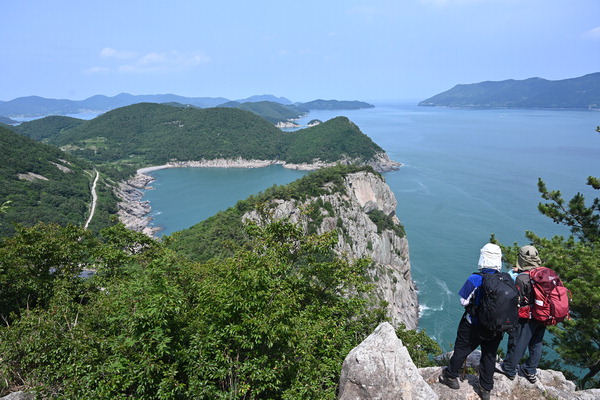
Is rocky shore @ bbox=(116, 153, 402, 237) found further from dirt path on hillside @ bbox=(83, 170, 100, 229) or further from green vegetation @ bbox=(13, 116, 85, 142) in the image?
green vegetation @ bbox=(13, 116, 85, 142)

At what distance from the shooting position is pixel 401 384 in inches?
203

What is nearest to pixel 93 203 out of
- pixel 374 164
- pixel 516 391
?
pixel 374 164

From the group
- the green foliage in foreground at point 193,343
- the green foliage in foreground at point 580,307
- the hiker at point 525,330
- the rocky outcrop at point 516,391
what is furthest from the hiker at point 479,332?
the green foliage in foreground at point 580,307

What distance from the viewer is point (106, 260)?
1230 centimetres

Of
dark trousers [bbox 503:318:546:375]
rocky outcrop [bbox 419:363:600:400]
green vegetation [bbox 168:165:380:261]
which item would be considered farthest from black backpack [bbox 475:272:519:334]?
green vegetation [bbox 168:165:380:261]

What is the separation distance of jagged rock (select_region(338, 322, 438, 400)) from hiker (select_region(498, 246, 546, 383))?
1.59 meters

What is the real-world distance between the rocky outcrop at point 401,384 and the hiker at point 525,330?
0.23 metres

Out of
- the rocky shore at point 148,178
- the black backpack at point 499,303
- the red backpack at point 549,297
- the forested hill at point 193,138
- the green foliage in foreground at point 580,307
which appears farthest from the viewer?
the forested hill at point 193,138

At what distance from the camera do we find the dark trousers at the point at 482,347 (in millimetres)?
4973

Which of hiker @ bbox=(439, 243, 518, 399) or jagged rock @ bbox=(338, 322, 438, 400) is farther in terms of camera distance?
jagged rock @ bbox=(338, 322, 438, 400)

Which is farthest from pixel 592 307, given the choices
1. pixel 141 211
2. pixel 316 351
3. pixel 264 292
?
pixel 141 211

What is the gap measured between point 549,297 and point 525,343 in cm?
104

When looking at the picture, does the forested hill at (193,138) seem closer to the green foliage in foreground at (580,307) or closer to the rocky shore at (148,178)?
the rocky shore at (148,178)

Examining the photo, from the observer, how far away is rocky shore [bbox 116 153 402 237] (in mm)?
65125
